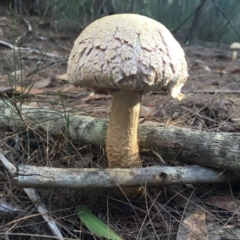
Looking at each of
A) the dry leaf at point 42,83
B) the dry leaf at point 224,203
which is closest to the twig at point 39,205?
the dry leaf at point 224,203

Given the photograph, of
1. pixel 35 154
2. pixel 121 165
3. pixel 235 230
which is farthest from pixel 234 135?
pixel 35 154

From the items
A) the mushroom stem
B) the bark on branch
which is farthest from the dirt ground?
the mushroom stem

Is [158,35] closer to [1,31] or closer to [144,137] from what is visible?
[144,137]

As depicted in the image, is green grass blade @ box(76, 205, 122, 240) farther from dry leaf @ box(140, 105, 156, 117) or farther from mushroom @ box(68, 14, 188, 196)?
dry leaf @ box(140, 105, 156, 117)

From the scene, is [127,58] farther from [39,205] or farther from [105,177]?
[39,205]

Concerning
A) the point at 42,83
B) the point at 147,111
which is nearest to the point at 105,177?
the point at 147,111

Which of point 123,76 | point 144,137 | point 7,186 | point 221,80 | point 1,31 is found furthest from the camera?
point 1,31
